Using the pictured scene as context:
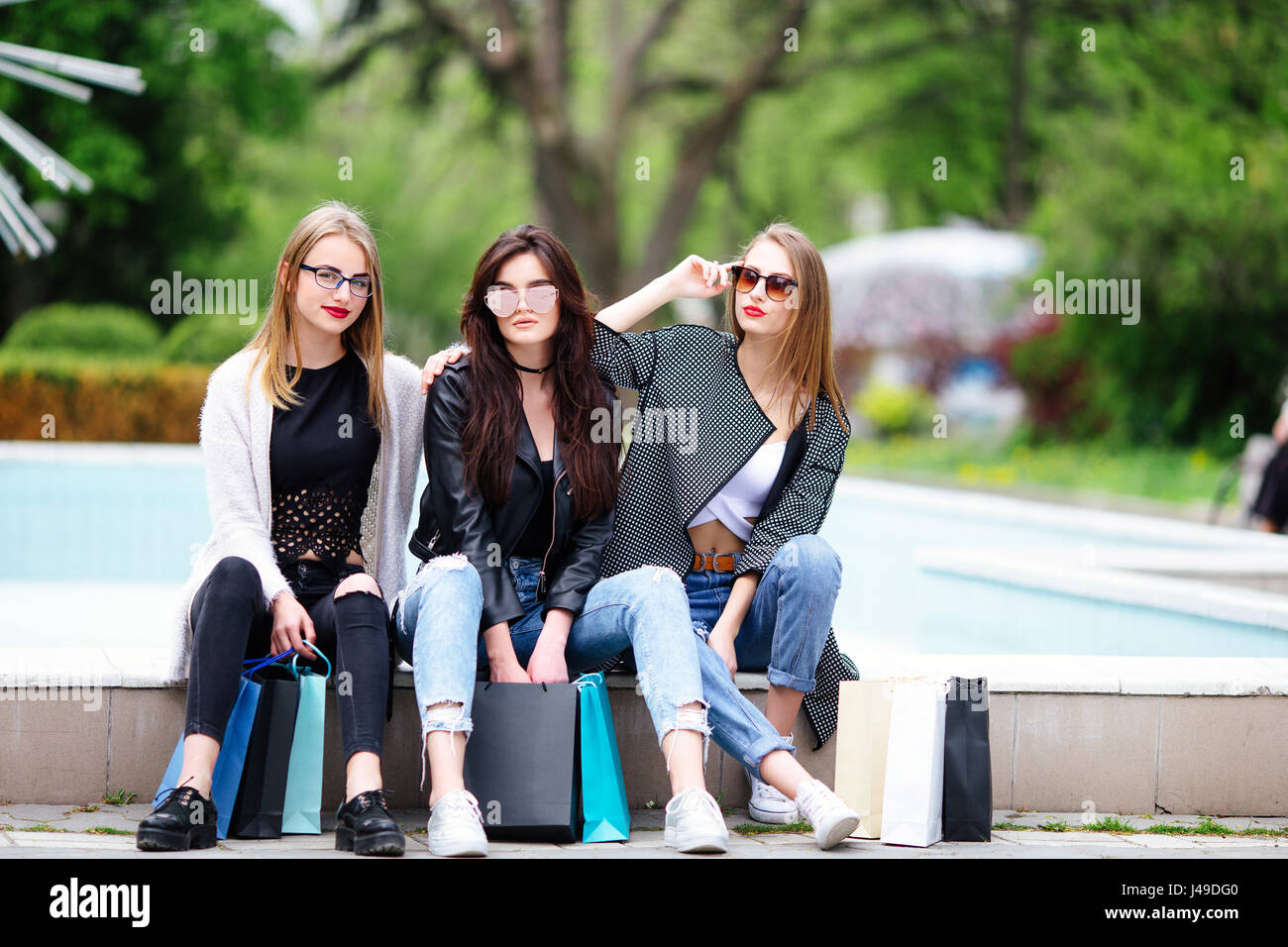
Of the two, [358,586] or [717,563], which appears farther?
[717,563]

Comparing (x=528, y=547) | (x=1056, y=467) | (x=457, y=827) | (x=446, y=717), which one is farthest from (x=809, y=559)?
(x=1056, y=467)

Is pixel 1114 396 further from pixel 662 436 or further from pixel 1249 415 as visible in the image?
pixel 662 436

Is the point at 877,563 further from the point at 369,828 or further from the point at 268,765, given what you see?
the point at 369,828

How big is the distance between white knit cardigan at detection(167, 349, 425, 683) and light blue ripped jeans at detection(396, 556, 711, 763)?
31cm

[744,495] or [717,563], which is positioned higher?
[744,495]

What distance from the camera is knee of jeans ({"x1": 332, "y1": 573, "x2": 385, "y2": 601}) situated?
11.8 ft

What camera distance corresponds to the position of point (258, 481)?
3777 millimetres

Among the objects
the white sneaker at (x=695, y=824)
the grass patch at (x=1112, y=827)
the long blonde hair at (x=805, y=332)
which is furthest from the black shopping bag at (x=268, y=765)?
the grass patch at (x=1112, y=827)

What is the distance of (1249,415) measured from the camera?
15367mm

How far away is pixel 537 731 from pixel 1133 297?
44.1ft

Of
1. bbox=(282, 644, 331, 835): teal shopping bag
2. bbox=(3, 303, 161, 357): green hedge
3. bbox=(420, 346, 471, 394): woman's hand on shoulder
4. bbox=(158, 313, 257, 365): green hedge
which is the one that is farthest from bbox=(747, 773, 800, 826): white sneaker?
bbox=(3, 303, 161, 357): green hedge

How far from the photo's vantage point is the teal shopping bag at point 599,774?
11.7 ft

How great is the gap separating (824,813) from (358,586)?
133cm

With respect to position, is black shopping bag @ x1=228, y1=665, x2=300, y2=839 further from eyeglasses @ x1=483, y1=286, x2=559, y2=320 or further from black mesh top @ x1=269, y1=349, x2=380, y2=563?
eyeglasses @ x1=483, y1=286, x2=559, y2=320
